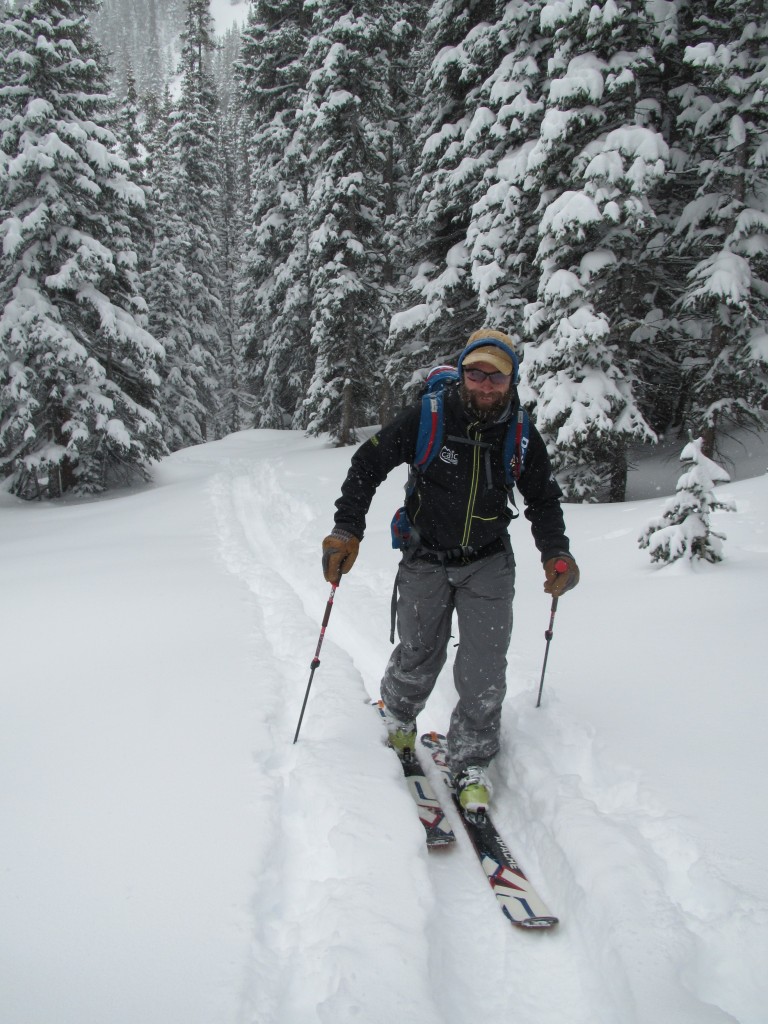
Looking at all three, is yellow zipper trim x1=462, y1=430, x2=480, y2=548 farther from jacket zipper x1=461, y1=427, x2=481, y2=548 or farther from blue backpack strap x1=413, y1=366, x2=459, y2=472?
blue backpack strap x1=413, y1=366, x2=459, y2=472

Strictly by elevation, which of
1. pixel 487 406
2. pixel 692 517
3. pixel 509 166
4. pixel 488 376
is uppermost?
pixel 509 166

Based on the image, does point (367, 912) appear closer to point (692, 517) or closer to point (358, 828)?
point (358, 828)

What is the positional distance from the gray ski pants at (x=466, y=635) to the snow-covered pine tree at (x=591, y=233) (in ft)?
25.0

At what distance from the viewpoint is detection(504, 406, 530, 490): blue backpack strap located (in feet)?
10.9

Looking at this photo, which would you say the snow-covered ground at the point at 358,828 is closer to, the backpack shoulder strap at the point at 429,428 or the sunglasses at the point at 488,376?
the backpack shoulder strap at the point at 429,428

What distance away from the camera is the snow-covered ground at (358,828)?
2225mm

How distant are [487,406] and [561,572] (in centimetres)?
113

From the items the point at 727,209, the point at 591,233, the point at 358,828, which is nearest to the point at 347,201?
the point at 591,233

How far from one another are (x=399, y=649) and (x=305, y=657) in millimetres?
1811

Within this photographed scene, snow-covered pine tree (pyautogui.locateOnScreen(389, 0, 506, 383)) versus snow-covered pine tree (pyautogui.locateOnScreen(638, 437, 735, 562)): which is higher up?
snow-covered pine tree (pyautogui.locateOnScreen(389, 0, 506, 383))

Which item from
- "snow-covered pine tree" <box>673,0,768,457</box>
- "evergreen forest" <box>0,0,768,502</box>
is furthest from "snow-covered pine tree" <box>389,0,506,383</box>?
"snow-covered pine tree" <box>673,0,768,457</box>

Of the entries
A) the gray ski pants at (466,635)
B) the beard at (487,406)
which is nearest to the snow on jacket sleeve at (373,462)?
the beard at (487,406)

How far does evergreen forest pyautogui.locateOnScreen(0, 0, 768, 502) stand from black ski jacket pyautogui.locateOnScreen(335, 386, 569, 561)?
7477 mm

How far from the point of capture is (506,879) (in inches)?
117
